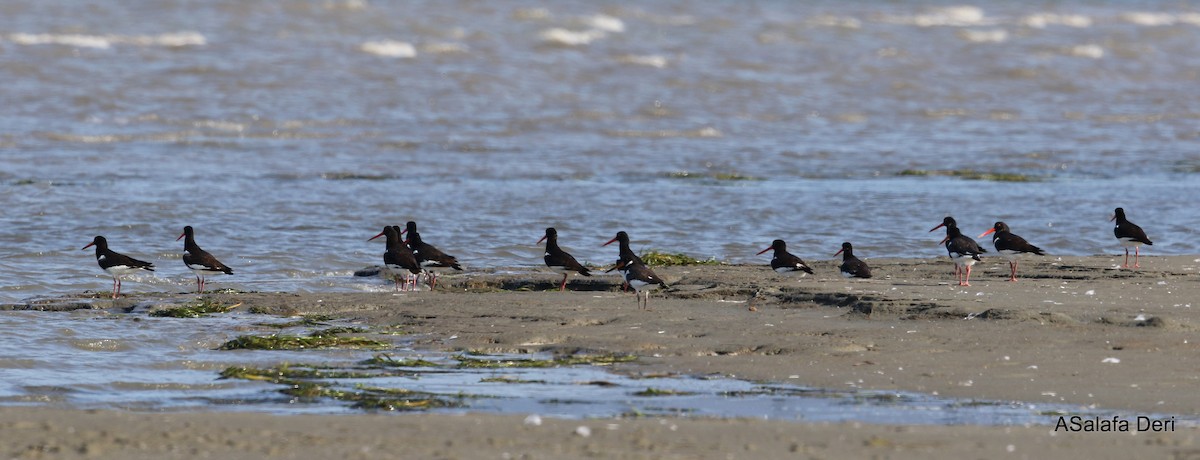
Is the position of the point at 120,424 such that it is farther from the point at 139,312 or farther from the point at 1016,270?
the point at 1016,270

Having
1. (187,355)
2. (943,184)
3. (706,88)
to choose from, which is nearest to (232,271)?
(187,355)

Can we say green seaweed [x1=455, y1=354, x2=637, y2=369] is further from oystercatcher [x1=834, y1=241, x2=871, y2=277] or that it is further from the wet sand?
oystercatcher [x1=834, y1=241, x2=871, y2=277]

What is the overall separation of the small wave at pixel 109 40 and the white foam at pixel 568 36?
330 inches

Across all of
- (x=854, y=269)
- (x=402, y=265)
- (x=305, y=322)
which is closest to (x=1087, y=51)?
(x=854, y=269)

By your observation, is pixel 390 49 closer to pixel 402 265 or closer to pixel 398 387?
pixel 402 265

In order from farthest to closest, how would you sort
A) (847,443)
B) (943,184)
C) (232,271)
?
1. (943,184)
2. (232,271)
3. (847,443)

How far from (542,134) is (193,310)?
13196 mm

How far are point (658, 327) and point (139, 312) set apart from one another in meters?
4.00

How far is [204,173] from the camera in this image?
19688 mm

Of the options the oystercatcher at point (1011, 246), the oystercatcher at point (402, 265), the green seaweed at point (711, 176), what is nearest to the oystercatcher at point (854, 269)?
the oystercatcher at point (1011, 246)

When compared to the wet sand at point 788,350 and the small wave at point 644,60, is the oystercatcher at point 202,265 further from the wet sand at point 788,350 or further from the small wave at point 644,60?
the small wave at point 644,60

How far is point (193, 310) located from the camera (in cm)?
1131

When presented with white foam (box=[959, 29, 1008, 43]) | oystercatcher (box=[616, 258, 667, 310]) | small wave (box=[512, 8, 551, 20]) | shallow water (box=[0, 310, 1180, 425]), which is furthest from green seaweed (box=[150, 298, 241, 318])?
white foam (box=[959, 29, 1008, 43])

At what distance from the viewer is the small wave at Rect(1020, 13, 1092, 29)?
4931 centimetres
